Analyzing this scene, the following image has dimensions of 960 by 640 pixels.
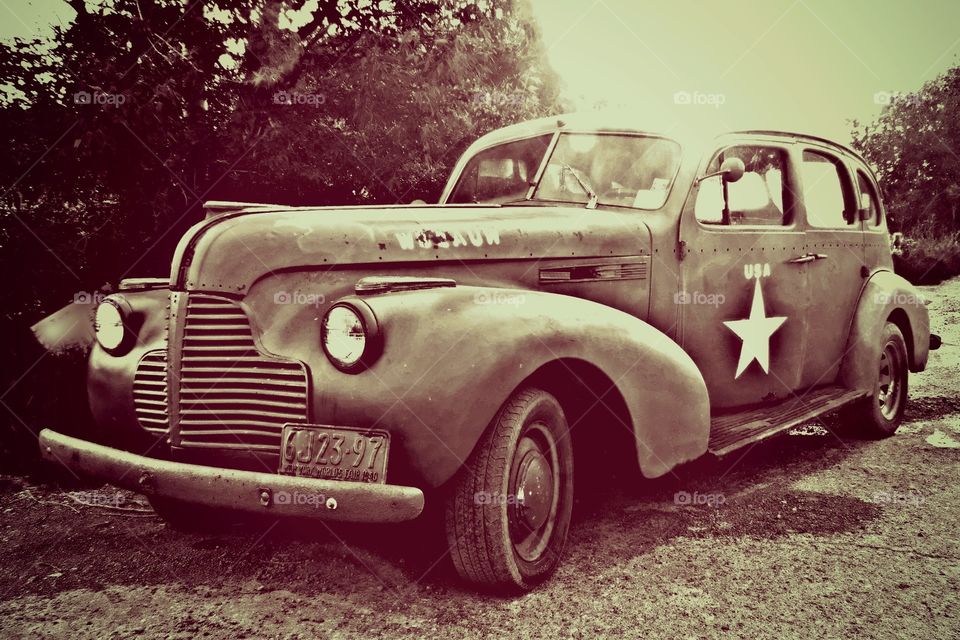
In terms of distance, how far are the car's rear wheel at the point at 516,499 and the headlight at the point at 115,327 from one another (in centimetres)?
148

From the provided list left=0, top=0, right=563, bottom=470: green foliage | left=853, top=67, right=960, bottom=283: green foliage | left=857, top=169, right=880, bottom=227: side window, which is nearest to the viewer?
left=857, top=169, right=880, bottom=227: side window

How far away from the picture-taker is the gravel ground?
8.30ft

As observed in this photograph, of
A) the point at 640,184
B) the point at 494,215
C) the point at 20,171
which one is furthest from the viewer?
the point at 20,171

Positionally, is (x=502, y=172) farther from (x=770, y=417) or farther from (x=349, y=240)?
(x=770, y=417)

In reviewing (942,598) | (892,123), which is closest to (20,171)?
(942,598)

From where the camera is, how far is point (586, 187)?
3.68 m

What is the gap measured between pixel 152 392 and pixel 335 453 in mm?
869

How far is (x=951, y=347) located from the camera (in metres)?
8.53

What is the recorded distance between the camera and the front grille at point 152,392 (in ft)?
9.14

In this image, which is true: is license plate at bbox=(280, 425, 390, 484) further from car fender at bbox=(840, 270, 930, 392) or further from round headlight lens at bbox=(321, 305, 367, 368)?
car fender at bbox=(840, 270, 930, 392)

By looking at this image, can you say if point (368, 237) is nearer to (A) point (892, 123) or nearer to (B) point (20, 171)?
(B) point (20, 171)

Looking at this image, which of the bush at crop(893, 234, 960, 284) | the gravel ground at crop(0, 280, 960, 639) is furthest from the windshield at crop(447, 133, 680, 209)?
the bush at crop(893, 234, 960, 284)

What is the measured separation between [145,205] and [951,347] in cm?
886

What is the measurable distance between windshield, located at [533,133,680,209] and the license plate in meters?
1.79
